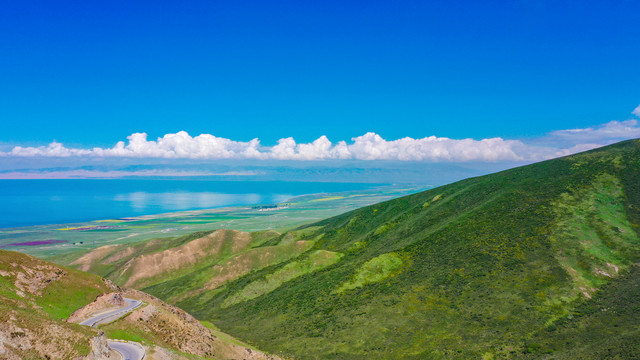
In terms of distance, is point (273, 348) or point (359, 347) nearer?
point (359, 347)

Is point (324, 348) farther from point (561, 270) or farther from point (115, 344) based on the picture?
point (561, 270)

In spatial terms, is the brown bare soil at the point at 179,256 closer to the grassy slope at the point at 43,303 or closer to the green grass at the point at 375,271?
the green grass at the point at 375,271

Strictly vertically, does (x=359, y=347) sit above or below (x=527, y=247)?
below

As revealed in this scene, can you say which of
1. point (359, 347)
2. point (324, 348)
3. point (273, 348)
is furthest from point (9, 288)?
point (359, 347)

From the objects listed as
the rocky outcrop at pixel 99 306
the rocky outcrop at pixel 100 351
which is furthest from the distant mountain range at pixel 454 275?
the rocky outcrop at pixel 100 351

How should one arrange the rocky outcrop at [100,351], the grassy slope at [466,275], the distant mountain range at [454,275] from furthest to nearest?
the grassy slope at [466,275]
the distant mountain range at [454,275]
the rocky outcrop at [100,351]

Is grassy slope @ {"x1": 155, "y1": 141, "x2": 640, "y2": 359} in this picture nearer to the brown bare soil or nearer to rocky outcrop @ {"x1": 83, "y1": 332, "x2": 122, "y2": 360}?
the brown bare soil

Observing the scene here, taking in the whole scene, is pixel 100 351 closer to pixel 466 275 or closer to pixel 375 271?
pixel 375 271

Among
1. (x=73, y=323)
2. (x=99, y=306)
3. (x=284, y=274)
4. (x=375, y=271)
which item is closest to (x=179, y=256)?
(x=284, y=274)

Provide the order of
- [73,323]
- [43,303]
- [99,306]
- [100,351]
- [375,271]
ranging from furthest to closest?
[375,271] < [99,306] < [43,303] < [73,323] < [100,351]
